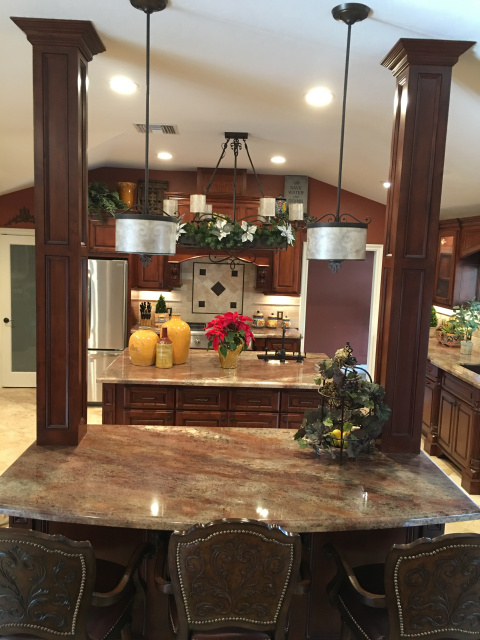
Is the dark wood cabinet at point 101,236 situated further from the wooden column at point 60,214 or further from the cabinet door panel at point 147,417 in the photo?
the wooden column at point 60,214

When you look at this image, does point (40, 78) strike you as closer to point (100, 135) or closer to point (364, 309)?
point (100, 135)

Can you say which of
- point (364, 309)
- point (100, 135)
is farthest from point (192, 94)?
point (364, 309)

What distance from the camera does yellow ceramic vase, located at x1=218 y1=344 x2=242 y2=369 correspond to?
4.10 meters

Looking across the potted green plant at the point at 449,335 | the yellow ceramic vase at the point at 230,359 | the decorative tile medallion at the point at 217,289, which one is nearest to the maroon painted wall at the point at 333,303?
the decorative tile medallion at the point at 217,289

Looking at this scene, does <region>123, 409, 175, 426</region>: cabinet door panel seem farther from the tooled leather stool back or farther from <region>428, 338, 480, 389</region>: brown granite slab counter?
<region>428, 338, 480, 389</region>: brown granite slab counter

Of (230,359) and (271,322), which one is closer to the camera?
(230,359)

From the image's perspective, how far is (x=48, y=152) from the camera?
2.34 metres

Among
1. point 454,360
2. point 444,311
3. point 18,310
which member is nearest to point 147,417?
point 454,360

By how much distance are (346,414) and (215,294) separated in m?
4.73

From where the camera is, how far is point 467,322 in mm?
4910

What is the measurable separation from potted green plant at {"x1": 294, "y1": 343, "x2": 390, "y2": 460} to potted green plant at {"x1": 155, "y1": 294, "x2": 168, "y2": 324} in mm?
4051

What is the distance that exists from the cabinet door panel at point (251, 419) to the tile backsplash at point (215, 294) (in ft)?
10.1

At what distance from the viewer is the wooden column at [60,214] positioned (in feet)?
7.50

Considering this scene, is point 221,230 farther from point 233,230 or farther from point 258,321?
point 258,321
